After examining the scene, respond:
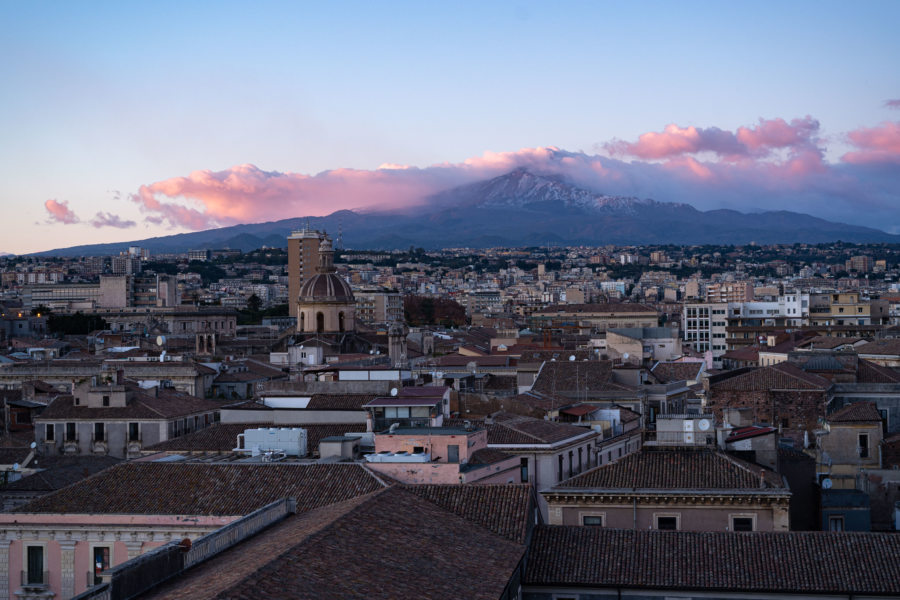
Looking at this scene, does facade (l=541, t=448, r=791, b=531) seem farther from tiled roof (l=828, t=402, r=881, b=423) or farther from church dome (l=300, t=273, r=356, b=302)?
church dome (l=300, t=273, r=356, b=302)

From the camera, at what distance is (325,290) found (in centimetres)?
7631

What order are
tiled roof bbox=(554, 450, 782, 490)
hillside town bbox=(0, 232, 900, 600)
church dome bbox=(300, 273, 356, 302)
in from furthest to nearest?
church dome bbox=(300, 273, 356, 302) < tiled roof bbox=(554, 450, 782, 490) < hillside town bbox=(0, 232, 900, 600)

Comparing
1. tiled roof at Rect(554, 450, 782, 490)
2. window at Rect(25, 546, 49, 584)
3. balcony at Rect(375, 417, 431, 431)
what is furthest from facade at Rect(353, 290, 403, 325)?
window at Rect(25, 546, 49, 584)

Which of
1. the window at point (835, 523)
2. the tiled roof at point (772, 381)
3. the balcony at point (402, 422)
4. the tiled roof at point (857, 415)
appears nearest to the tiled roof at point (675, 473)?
the window at point (835, 523)

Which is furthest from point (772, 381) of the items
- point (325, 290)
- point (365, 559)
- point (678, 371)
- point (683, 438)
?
point (325, 290)

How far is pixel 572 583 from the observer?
2005cm

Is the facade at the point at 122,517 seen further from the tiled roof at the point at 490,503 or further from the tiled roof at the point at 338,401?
the tiled roof at the point at 338,401

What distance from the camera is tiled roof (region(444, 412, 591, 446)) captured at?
31.5 metres

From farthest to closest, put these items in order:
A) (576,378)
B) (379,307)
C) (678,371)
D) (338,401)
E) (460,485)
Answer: (379,307)
(678,371)
(576,378)
(338,401)
(460,485)

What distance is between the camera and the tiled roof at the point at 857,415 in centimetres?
3453

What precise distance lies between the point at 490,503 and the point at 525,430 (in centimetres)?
1124

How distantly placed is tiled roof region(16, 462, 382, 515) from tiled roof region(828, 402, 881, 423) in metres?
16.0

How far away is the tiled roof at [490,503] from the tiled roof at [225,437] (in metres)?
9.04

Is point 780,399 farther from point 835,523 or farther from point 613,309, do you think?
point 613,309
